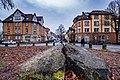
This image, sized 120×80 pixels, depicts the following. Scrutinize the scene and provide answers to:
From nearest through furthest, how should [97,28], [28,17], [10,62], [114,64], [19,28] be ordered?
[114,64] → [10,62] → [97,28] → [19,28] → [28,17]

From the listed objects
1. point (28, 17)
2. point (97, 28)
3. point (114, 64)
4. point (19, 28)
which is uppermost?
point (28, 17)

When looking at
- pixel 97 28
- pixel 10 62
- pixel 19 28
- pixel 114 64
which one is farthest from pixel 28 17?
pixel 114 64

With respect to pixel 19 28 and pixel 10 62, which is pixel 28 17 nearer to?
A: pixel 19 28

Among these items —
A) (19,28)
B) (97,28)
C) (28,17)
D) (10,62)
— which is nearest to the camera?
(10,62)

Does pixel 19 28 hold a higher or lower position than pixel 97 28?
higher

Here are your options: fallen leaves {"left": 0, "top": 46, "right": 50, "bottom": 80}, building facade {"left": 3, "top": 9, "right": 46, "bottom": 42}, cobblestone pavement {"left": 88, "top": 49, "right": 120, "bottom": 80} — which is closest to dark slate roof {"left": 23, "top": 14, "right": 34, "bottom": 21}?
building facade {"left": 3, "top": 9, "right": 46, "bottom": 42}

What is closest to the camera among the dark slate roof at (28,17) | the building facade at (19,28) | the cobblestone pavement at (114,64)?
the cobblestone pavement at (114,64)

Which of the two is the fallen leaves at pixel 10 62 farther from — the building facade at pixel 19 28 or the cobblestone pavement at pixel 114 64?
the building facade at pixel 19 28

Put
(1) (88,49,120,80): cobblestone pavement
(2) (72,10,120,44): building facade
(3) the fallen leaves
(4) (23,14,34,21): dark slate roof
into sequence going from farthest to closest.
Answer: (4) (23,14,34,21): dark slate roof
(2) (72,10,120,44): building facade
(1) (88,49,120,80): cobblestone pavement
(3) the fallen leaves

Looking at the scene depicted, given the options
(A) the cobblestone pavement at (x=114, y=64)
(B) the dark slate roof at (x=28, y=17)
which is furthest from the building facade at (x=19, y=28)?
(A) the cobblestone pavement at (x=114, y=64)

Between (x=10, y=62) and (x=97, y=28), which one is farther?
(x=97, y=28)

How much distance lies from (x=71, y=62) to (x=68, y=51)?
0.67 m

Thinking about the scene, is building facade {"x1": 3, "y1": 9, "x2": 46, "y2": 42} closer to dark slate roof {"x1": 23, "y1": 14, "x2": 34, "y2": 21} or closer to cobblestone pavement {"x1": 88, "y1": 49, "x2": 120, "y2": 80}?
dark slate roof {"x1": 23, "y1": 14, "x2": 34, "y2": 21}

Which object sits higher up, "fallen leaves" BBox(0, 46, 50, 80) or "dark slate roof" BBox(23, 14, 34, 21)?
"dark slate roof" BBox(23, 14, 34, 21)
